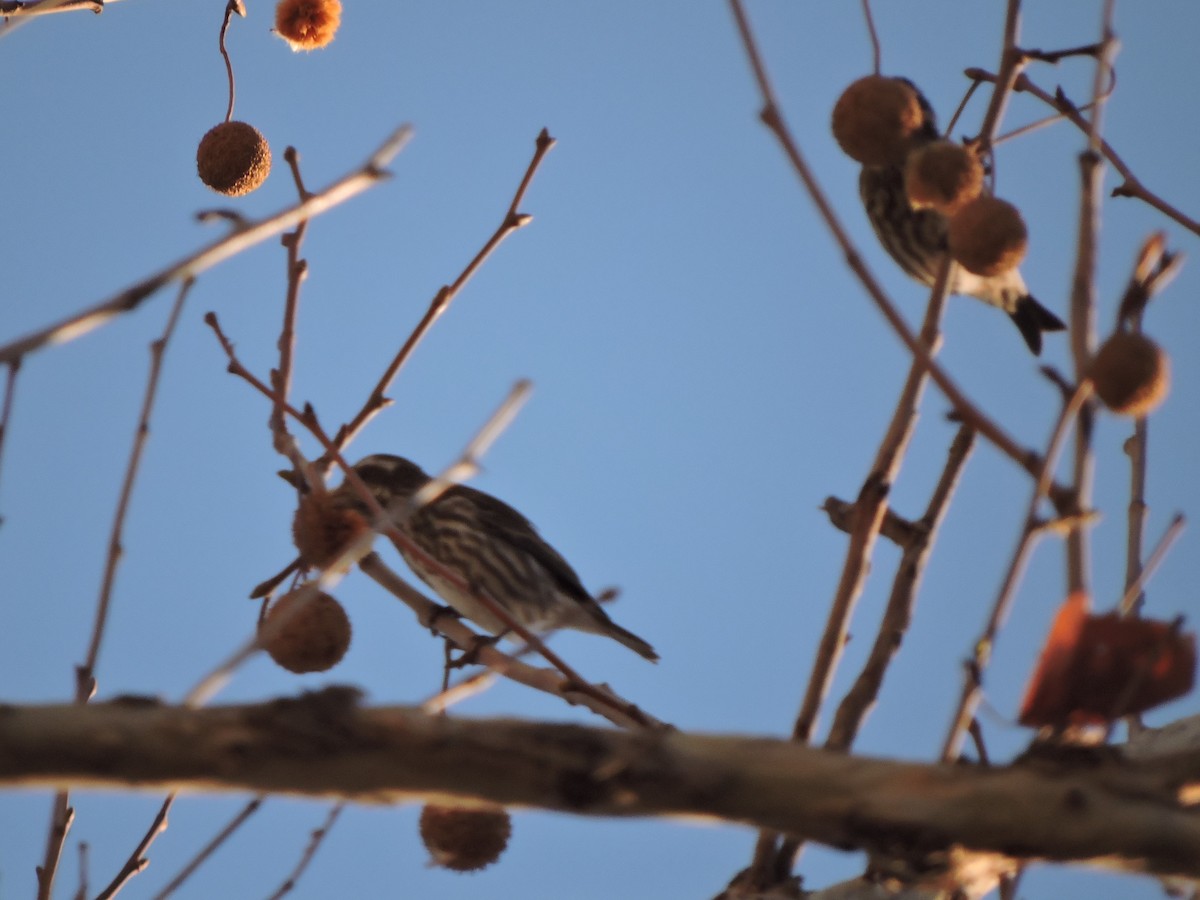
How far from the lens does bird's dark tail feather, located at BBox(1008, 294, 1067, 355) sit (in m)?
6.86

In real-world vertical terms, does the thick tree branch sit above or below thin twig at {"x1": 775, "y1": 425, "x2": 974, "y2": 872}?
below

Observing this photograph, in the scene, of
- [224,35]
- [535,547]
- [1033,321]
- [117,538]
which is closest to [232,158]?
[224,35]

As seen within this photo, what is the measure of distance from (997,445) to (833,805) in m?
0.63

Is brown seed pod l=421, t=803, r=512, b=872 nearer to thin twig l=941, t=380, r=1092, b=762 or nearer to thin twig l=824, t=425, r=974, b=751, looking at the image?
thin twig l=824, t=425, r=974, b=751

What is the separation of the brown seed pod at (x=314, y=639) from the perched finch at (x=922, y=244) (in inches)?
137

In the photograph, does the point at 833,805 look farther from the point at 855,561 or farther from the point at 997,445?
the point at 855,561

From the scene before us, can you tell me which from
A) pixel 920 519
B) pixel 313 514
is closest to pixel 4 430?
pixel 313 514

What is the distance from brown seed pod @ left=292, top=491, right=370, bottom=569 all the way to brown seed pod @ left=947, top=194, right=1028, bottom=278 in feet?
5.29

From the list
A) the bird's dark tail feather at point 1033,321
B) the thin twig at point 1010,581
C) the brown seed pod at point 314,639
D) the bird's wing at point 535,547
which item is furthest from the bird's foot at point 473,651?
the bird's dark tail feather at point 1033,321

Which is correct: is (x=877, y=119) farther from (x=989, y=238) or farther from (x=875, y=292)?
(x=875, y=292)

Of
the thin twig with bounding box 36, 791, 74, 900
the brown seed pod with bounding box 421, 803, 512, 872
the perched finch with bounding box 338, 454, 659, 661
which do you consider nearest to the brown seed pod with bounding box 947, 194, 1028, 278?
the brown seed pod with bounding box 421, 803, 512, 872

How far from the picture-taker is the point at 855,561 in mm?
3076

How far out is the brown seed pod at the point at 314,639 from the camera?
343 cm

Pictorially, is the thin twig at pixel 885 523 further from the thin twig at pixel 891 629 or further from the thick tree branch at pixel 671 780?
the thick tree branch at pixel 671 780
